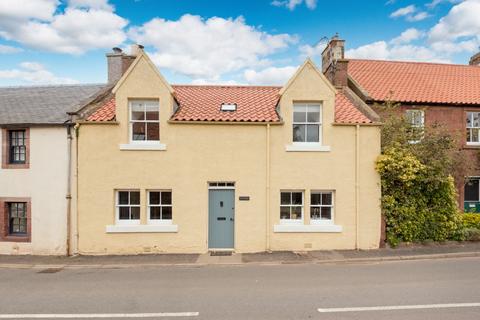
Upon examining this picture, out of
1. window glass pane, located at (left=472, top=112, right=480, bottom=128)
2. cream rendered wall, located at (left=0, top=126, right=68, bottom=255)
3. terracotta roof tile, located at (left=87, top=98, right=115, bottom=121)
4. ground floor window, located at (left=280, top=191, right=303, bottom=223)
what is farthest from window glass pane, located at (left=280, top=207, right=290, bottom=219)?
window glass pane, located at (left=472, top=112, right=480, bottom=128)

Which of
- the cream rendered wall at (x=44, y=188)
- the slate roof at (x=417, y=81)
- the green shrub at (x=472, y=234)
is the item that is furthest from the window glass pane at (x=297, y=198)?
the cream rendered wall at (x=44, y=188)

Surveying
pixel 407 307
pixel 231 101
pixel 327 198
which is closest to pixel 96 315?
pixel 407 307

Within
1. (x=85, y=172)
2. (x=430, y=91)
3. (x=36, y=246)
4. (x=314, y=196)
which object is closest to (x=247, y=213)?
(x=314, y=196)

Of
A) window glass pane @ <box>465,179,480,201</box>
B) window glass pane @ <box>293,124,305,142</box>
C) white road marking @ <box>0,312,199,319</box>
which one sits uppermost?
window glass pane @ <box>293,124,305,142</box>

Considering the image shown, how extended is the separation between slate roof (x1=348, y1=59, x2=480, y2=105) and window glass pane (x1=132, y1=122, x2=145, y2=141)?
13013mm

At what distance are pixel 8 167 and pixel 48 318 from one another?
8.79 m

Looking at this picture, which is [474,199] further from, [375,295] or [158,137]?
[158,137]

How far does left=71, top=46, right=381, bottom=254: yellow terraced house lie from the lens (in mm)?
12406

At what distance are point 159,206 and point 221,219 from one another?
260cm

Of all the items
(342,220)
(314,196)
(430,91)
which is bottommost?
(342,220)

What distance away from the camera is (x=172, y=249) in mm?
12375

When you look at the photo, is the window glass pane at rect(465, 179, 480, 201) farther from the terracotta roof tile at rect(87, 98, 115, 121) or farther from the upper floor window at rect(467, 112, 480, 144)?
the terracotta roof tile at rect(87, 98, 115, 121)

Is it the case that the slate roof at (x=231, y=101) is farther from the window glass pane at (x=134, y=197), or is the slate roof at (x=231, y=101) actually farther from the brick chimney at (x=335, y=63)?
the window glass pane at (x=134, y=197)

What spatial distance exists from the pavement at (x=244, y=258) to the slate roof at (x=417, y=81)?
30.5ft
